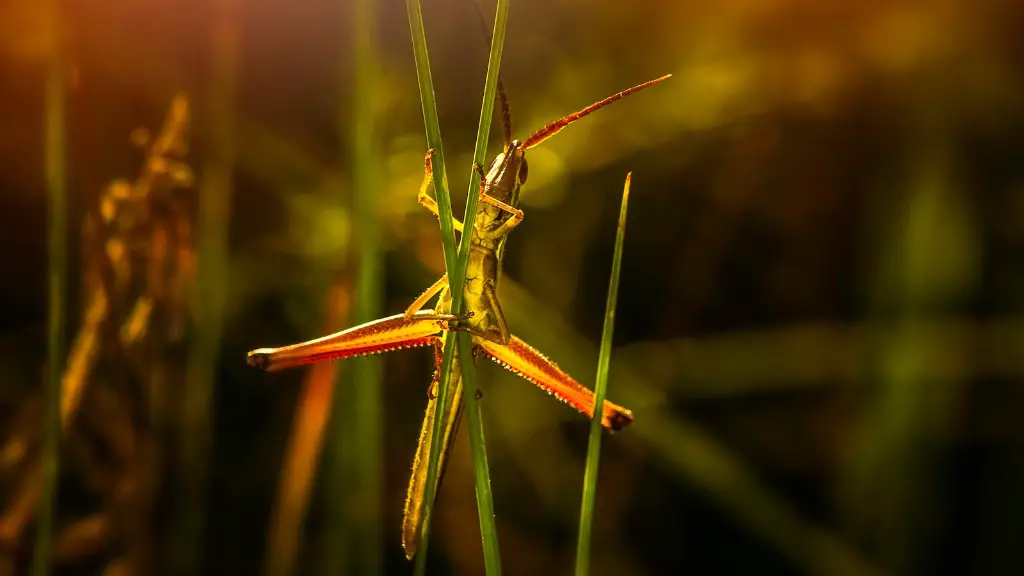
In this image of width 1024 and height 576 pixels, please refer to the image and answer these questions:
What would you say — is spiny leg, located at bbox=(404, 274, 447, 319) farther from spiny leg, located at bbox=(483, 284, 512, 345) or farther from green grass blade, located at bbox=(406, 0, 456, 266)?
green grass blade, located at bbox=(406, 0, 456, 266)

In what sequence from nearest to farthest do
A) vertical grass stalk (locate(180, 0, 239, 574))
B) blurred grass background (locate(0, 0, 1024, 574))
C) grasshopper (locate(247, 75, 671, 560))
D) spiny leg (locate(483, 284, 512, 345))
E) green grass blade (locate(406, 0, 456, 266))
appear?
1. green grass blade (locate(406, 0, 456, 266))
2. grasshopper (locate(247, 75, 671, 560))
3. spiny leg (locate(483, 284, 512, 345))
4. vertical grass stalk (locate(180, 0, 239, 574))
5. blurred grass background (locate(0, 0, 1024, 574))

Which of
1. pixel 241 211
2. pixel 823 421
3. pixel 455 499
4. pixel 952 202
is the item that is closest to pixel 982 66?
pixel 952 202

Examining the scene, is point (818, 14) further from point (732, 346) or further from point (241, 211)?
point (241, 211)

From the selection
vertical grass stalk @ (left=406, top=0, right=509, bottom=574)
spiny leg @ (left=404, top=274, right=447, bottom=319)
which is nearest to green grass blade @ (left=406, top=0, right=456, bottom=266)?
vertical grass stalk @ (left=406, top=0, right=509, bottom=574)

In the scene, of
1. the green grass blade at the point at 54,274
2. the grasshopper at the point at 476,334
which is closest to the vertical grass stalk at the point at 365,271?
the grasshopper at the point at 476,334

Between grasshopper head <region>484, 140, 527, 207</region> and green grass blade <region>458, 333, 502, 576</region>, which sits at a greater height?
Answer: grasshopper head <region>484, 140, 527, 207</region>

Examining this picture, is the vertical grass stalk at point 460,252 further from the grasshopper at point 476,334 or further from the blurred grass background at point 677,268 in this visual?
the blurred grass background at point 677,268
